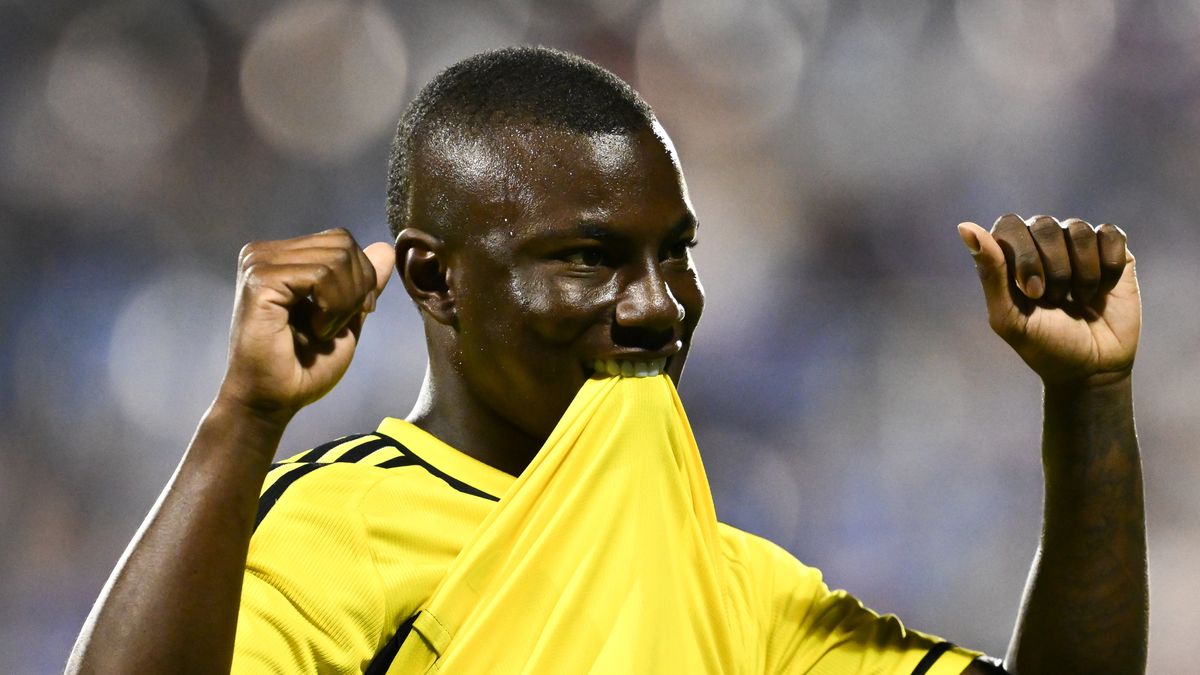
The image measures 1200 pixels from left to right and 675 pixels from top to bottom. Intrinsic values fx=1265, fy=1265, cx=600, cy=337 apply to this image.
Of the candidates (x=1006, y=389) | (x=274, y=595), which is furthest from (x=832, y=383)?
(x=274, y=595)

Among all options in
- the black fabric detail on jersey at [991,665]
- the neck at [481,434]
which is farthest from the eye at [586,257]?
the black fabric detail on jersey at [991,665]

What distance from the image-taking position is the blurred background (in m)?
3.51

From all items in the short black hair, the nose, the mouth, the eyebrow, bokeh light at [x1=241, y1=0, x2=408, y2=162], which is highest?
bokeh light at [x1=241, y1=0, x2=408, y2=162]

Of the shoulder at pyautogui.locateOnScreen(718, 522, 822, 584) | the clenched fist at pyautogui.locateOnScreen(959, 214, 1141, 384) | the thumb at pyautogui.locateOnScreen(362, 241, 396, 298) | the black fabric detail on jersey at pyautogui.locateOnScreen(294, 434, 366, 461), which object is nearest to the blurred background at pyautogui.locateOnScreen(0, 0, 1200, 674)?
the shoulder at pyautogui.locateOnScreen(718, 522, 822, 584)

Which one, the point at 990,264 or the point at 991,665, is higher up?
the point at 990,264

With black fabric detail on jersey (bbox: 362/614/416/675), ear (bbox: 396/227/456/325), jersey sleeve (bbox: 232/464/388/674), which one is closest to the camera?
jersey sleeve (bbox: 232/464/388/674)

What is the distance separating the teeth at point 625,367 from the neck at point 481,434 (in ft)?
0.49

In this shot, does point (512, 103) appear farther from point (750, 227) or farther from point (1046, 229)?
point (750, 227)

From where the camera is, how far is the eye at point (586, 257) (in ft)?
4.52

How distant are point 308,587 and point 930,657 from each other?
0.77 metres

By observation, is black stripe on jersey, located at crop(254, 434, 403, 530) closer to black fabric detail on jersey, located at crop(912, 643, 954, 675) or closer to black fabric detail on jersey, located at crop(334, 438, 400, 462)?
black fabric detail on jersey, located at crop(334, 438, 400, 462)

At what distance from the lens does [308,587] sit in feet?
3.94

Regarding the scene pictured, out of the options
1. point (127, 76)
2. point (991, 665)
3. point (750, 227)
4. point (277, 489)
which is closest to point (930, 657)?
point (991, 665)

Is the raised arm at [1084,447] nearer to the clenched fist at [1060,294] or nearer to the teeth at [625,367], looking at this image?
the clenched fist at [1060,294]
